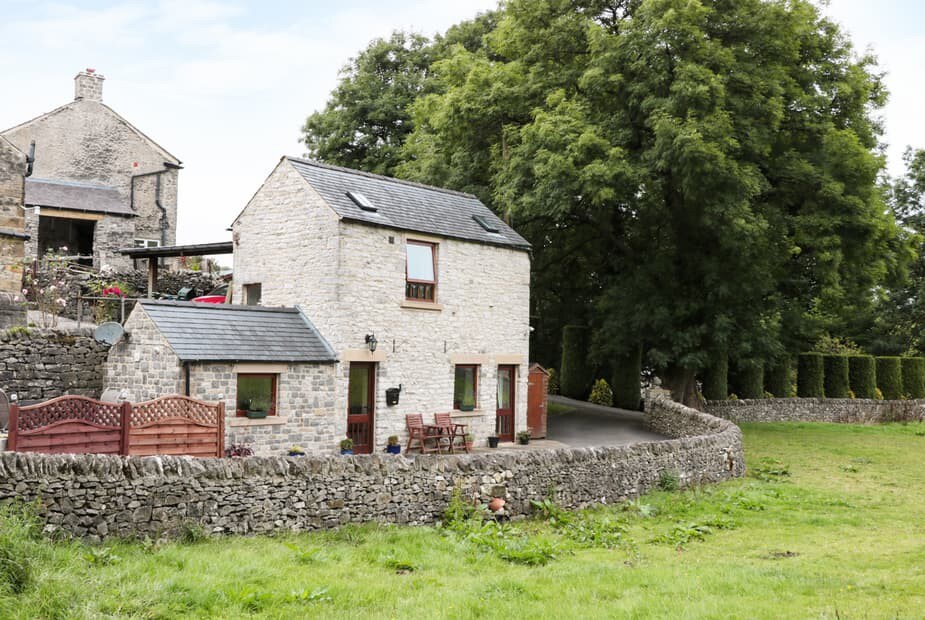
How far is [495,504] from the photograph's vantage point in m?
12.6

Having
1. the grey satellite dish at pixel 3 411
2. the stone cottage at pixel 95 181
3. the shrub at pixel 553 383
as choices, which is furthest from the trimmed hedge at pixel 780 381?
the grey satellite dish at pixel 3 411

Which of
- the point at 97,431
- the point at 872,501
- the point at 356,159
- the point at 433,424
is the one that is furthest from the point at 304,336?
the point at 356,159

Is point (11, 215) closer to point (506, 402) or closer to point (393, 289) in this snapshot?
point (393, 289)

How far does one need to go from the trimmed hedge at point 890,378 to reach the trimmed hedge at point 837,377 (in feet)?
10.4

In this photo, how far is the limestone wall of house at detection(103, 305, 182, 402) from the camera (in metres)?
14.9

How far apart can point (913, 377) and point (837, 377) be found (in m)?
5.54

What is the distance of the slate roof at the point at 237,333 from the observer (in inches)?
596

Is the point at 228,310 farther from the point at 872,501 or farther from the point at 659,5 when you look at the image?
the point at 659,5

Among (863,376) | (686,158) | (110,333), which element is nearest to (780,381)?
(863,376)

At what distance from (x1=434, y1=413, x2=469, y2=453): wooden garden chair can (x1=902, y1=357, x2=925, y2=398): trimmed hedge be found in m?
31.3

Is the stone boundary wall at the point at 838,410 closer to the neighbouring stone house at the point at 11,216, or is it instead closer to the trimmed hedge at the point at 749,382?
the trimmed hedge at the point at 749,382

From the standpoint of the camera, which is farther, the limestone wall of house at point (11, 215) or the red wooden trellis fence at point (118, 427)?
the limestone wall of house at point (11, 215)

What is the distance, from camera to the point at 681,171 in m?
23.0

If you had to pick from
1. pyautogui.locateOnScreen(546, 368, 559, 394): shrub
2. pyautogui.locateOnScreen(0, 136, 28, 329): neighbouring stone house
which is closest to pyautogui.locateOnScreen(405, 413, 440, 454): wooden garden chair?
pyautogui.locateOnScreen(0, 136, 28, 329): neighbouring stone house
